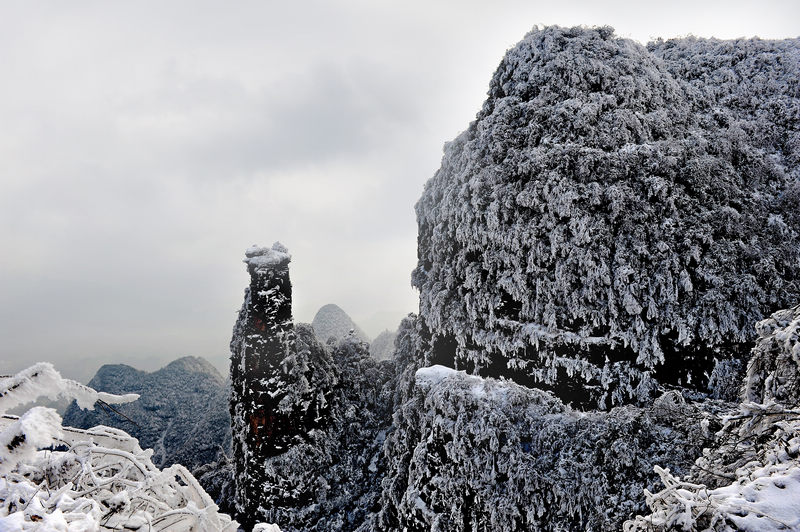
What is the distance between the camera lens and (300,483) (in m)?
11.7

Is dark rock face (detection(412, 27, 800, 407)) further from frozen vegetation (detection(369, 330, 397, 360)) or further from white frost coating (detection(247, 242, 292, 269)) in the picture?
frozen vegetation (detection(369, 330, 397, 360))

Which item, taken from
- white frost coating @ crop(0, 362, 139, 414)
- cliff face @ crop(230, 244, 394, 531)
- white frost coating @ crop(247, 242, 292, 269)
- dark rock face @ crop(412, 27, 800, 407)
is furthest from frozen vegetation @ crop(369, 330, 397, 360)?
white frost coating @ crop(0, 362, 139, 414)

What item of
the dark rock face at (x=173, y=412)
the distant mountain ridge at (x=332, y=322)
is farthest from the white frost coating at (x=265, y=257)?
the distant mountain ridge at (x=332, y=322)

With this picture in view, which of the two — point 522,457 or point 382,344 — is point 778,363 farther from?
point 382,344

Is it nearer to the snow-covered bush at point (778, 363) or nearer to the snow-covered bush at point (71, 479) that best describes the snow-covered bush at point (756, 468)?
the snow-covered bush at point (778, 363)

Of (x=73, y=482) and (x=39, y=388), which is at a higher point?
(x=39, y=388)

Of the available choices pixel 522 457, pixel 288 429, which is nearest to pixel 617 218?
pixel 522 457

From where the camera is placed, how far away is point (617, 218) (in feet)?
30.1

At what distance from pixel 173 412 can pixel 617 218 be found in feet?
98.0

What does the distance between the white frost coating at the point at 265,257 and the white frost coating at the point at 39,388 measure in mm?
10618

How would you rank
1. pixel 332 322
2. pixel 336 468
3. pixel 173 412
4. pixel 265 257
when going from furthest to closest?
1. pixel 332 322
2. pixel 173 412
3. pixel 265 257
4. pixel 336 468

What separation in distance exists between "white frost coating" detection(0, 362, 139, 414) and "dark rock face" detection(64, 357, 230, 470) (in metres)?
19.2

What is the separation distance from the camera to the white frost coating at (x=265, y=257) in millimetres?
12422

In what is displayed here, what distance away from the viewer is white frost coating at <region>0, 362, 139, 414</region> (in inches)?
74.8
